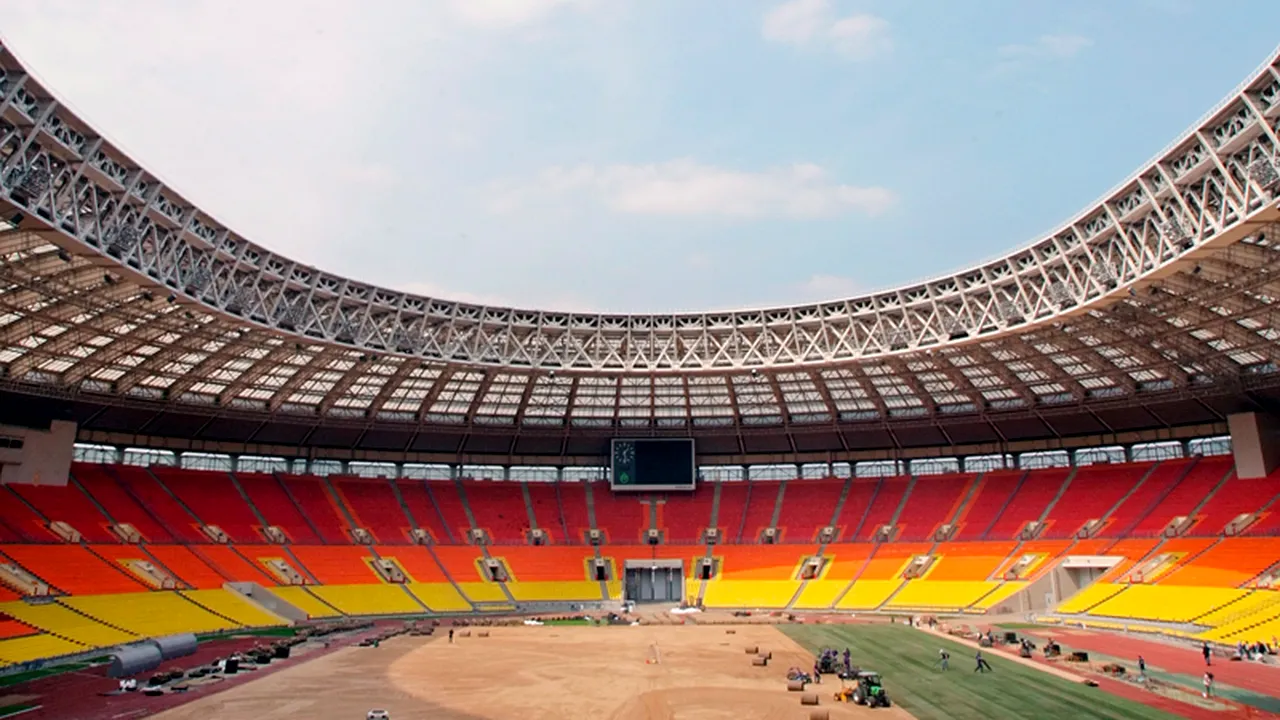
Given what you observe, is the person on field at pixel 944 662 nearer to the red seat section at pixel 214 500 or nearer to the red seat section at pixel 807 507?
the red seat section at pixel 807 507

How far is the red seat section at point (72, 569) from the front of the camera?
4494 centimetres

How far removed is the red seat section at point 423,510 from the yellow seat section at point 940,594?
3466cm

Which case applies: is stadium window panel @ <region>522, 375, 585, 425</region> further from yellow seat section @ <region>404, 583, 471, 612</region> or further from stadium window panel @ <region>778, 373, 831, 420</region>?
stadium window panel @ <region>778, 373, 831, 420</region>

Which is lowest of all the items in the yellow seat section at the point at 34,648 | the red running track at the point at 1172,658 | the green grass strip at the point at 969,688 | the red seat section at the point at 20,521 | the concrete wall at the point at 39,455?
the green grass strip at the point at 969,688

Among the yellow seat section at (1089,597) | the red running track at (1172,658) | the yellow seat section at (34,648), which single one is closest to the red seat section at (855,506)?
the yellow seat section at (1089,597)

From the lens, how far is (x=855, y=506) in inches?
2813

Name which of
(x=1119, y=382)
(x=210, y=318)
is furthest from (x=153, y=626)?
(x=1119, y=382)

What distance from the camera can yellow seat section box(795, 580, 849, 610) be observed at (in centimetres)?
6084

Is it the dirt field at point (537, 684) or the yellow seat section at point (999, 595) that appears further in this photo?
the yellow seat section at point (999, 595)

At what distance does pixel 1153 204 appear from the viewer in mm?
33562

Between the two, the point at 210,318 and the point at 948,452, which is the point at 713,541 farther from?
the point at 210,318

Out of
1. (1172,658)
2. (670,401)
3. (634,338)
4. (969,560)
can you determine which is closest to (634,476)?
(670,401)

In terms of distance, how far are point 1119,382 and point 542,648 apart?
40975mm

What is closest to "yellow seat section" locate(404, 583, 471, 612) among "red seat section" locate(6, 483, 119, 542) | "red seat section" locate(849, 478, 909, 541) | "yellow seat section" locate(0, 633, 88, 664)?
"red seat section" locate(6, 483, 119, 542)
